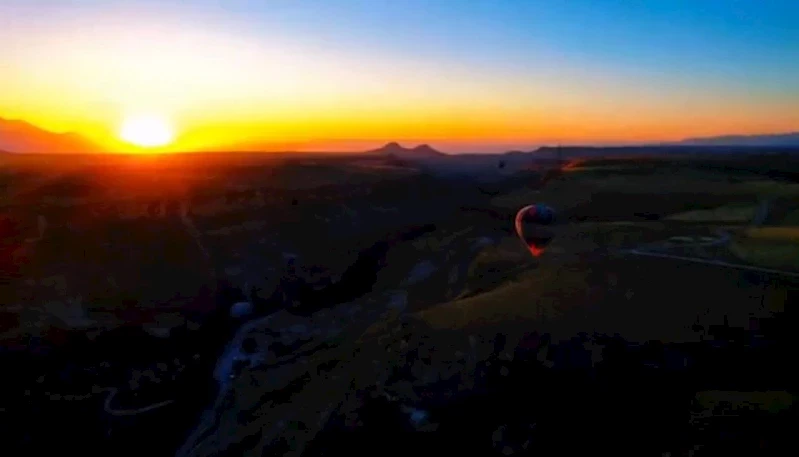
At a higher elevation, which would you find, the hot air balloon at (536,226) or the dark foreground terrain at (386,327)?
the hot air balloon at (536,226)

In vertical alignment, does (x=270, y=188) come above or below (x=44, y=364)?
above

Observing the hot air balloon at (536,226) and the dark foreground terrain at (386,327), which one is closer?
the dark foreground terrain at (386,327)

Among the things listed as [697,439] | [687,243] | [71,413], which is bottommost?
[71,413]

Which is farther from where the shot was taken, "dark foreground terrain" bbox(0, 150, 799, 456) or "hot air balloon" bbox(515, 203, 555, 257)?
"hot air balloon" bbox(515, 203, 555, 257)

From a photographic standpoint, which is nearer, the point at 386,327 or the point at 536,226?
the point at 386,327

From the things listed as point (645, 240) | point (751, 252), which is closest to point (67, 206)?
point (645, 240)

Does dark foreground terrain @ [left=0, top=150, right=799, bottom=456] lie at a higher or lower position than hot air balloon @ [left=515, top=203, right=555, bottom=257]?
lower

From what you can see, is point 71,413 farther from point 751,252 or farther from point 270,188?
point 270,188

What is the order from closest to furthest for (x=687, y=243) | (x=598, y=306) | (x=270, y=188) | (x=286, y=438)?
(x=286, y=438), (x=598, y=306), (x=687, y=243), (x=270, y=188)
